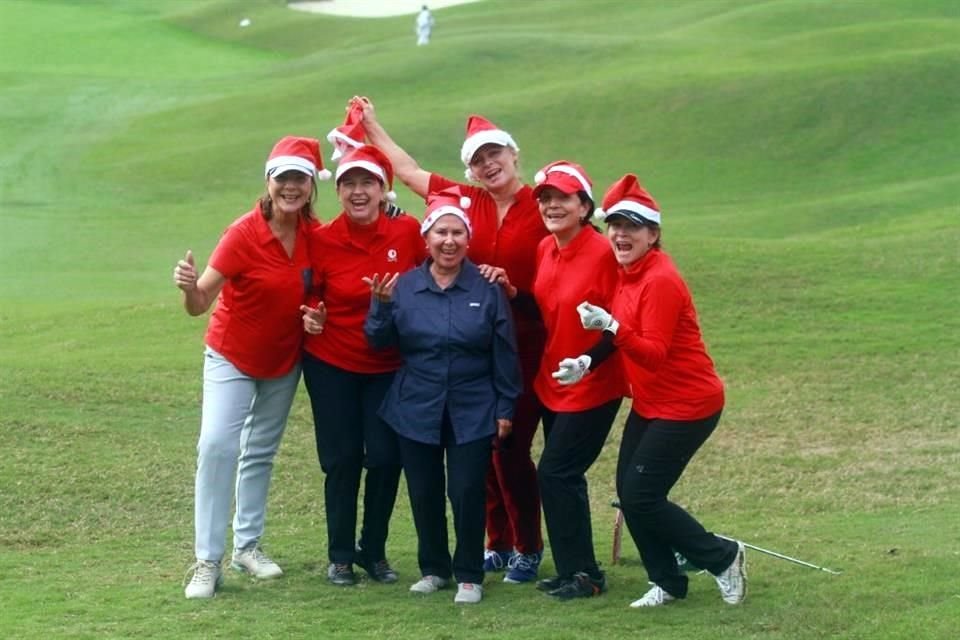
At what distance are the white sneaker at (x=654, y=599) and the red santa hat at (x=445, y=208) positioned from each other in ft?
6.71

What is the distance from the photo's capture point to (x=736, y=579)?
7.73 meters

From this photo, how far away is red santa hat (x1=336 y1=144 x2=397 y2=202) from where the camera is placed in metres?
7.96

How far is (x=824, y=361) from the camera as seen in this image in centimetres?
1473

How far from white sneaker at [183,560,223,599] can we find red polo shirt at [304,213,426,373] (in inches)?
48.8

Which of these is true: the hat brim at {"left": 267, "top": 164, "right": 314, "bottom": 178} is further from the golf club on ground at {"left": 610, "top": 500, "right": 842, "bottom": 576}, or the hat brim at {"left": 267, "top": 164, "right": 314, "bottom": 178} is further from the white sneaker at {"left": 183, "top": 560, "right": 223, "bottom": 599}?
the golf club on ground at {"left": 610, "top": 500, "right": 842, "bottom": 576}

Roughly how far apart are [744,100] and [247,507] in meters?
24.1

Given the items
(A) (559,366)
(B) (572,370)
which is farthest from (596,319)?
(A) (559,366)

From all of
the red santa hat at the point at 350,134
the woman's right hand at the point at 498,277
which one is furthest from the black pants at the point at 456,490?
the red santa hat at the point at 350,134

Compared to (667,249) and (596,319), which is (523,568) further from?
(667,249)

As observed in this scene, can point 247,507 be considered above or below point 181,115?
below

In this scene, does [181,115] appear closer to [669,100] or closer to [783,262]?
[669,100]

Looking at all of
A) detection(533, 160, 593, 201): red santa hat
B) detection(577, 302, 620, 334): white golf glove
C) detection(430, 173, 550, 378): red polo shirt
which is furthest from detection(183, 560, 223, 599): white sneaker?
detection(533, 160, 593, 201): red santa hat

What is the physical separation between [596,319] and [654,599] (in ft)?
5.28

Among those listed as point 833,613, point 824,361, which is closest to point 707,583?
point 833,613
